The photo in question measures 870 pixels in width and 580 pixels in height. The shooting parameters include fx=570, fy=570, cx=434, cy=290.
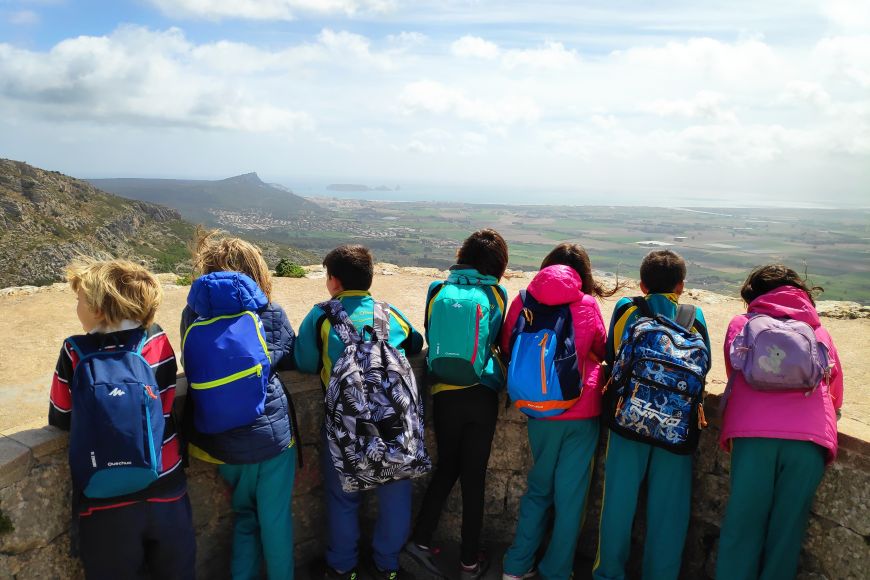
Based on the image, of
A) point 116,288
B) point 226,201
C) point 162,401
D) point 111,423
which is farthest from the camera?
point 226,201

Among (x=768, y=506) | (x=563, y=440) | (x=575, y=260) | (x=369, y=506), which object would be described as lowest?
(x=369, y=506)

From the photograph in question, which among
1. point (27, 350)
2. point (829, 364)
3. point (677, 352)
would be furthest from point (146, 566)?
point (27, 350)

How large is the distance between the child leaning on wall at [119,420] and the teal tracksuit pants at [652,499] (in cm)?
190

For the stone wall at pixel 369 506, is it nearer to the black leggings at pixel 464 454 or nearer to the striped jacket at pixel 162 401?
the striped jacket at pixel 162 401

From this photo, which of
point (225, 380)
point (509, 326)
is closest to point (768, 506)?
point (509, 326)

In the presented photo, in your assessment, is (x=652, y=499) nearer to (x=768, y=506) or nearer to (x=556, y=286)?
(x=768, y=506)

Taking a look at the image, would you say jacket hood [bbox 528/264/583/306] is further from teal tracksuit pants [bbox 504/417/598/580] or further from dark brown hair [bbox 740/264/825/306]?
dark brown hair [bbox 740/264/825/306]

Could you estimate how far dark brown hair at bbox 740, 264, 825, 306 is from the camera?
8.74ft

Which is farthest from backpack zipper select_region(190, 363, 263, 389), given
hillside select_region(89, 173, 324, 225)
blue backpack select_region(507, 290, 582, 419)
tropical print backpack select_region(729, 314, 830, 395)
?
hillside select_region(89, 173, 324, 225)

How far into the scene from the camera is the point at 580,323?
2.72 m

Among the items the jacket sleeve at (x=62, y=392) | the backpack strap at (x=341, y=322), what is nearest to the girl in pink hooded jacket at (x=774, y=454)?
the backpack strap at (x=341, y=322)

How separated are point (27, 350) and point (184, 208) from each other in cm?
10961

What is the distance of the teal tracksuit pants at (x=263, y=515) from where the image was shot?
103 inches

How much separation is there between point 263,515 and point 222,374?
0.77m
